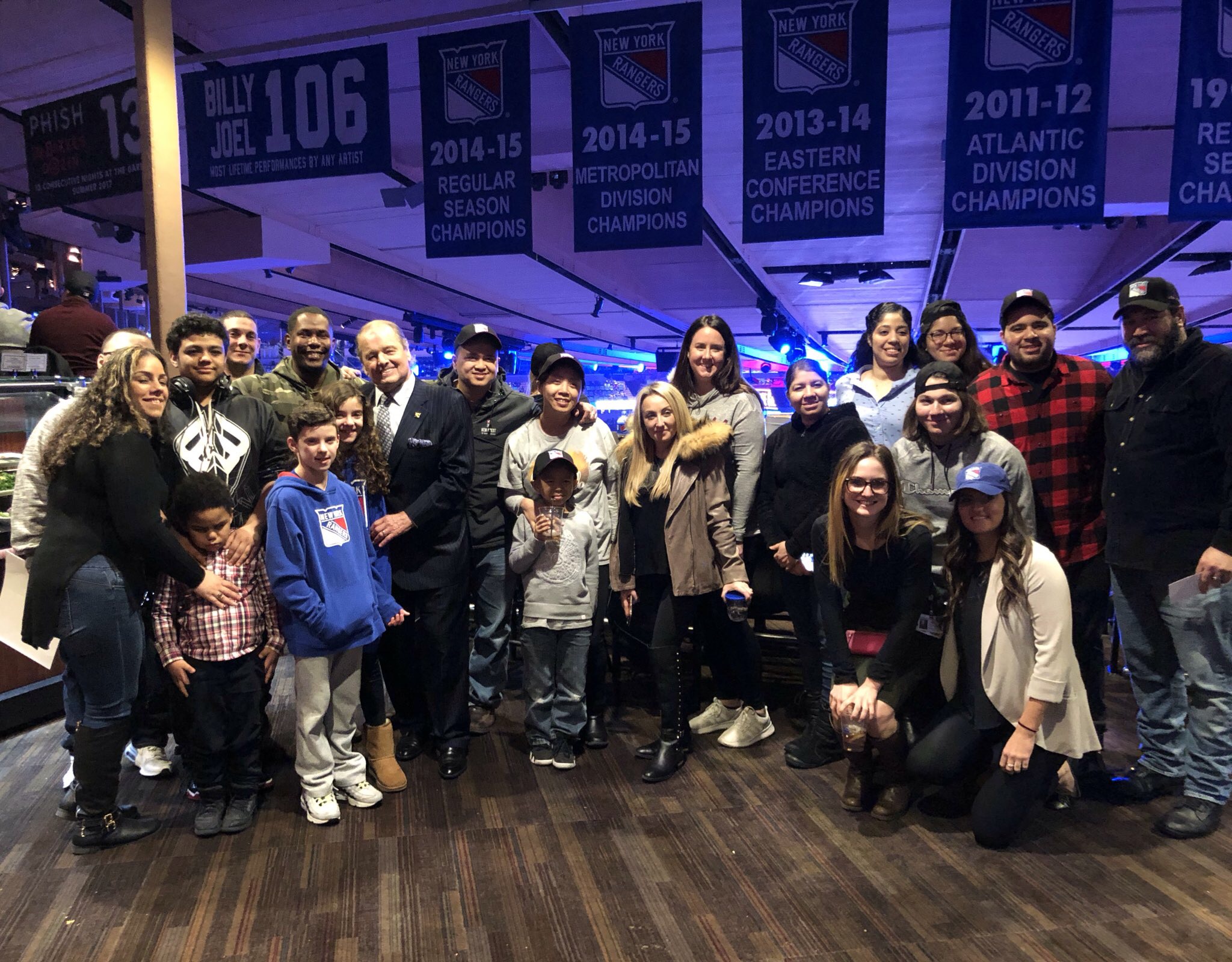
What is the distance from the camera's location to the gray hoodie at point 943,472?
298 centimetres

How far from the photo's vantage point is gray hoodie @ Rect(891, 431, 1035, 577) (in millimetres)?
2984

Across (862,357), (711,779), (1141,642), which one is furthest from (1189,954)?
(862,357)

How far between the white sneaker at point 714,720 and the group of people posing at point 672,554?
0.16 m

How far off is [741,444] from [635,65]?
8.27 feet

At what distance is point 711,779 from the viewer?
10.8 ft

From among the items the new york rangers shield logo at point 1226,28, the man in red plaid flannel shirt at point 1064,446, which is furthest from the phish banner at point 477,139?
the new york rangers shield logo at point 1226,28

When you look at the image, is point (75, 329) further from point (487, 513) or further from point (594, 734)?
point (594, 734)

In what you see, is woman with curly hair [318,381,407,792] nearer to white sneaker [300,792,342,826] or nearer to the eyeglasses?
white sneaker [300,792,342,826]

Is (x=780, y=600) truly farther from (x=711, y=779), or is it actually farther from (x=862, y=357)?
(x=862, y=357)

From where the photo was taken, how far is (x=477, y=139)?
4926 mm

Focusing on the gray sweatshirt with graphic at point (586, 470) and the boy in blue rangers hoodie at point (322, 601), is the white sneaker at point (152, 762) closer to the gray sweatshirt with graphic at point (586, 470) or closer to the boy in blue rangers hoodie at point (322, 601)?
the boy in blue rangers hoodie at point (322, 601)

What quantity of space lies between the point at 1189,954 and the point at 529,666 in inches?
93.7

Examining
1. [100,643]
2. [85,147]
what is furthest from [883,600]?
[85,147]

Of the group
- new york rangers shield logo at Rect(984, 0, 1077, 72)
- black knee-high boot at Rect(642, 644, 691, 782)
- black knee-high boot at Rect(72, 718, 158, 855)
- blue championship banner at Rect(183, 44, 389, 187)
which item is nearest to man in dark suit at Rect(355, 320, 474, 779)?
black knee-high boot at Rect(642, 644, 691, 782)
